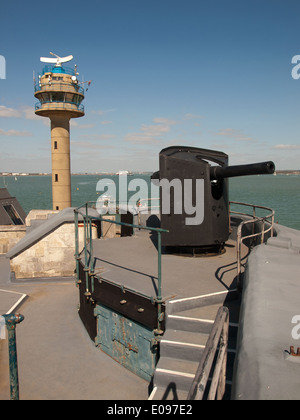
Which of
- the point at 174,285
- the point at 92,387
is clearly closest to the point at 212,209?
the point at 174,285

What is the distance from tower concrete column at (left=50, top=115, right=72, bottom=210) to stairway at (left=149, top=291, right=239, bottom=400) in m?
22.6

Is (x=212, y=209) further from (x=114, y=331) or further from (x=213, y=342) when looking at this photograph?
(x=213, y=342)

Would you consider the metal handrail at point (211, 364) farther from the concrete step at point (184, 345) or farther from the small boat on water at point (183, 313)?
the concrete step at point (184, 345)

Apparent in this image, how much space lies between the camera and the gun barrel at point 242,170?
5770 millimetres

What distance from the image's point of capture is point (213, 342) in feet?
8.28

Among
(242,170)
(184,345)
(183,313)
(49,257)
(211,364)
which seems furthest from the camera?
(49,257)

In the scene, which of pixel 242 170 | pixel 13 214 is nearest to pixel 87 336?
pixel 242 170

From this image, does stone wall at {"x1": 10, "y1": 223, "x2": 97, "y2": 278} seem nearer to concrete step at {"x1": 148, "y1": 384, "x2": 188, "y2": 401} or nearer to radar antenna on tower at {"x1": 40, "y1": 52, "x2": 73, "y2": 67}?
concrete step at {"x1": 148, "y1": 384, "x2": 188, "y2": 401}

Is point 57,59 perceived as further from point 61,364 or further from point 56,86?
point 61,364

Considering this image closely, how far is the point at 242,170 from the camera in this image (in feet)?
21.5

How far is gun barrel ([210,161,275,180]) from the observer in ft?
18.9

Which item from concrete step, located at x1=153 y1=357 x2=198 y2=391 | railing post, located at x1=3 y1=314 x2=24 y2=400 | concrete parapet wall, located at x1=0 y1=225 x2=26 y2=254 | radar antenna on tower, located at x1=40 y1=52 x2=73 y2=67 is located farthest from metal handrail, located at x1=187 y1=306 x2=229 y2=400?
radar antenna on tower, located at x1=40 y1=52 x2=73 y2=67

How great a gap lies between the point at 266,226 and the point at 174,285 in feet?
15.0

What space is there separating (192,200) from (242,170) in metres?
1.44
